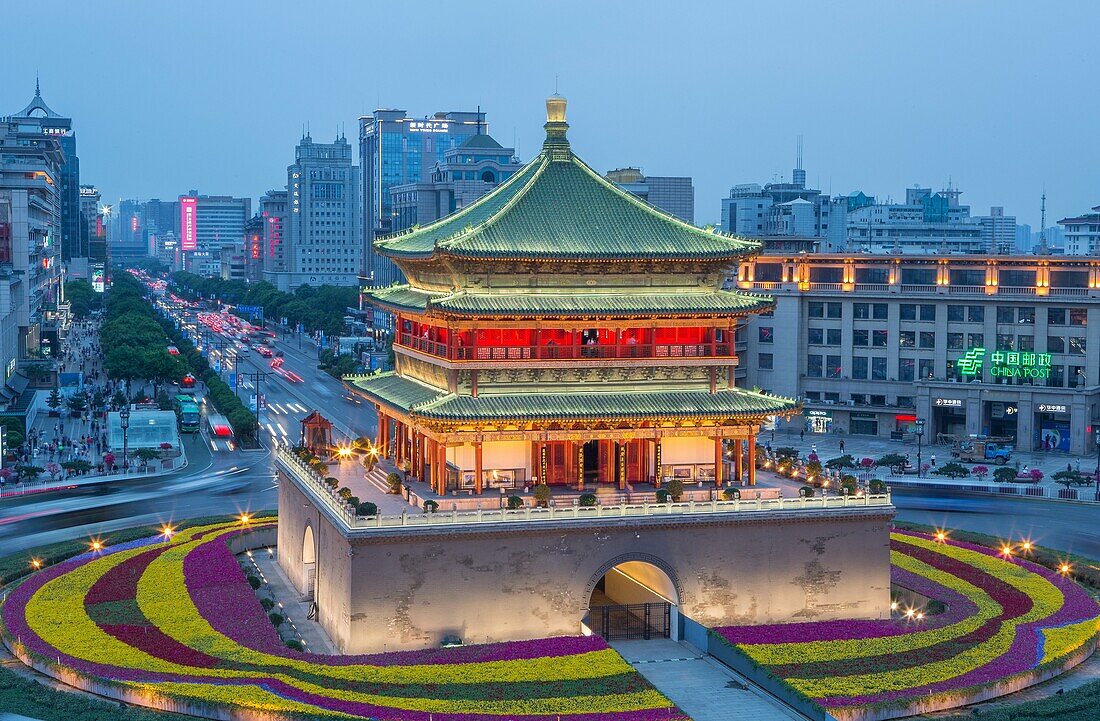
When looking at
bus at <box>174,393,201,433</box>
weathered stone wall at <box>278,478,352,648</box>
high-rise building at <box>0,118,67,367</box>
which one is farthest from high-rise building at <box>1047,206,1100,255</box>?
weathered stone wall at <box>278,478,352,648</box>

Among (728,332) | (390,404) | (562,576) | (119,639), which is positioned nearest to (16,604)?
(119,639)

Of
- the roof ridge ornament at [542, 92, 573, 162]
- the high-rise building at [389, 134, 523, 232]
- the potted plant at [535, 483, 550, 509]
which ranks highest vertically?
the high-rise building at [389, 134, 523, 232]

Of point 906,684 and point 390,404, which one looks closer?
point 906,684

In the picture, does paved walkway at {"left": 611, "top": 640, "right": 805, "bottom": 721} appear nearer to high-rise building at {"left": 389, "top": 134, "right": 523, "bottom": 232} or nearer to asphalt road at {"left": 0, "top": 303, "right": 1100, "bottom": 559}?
asphalt road at {"left": 0, "top": 303, "right": 1100, "bottom": 559}

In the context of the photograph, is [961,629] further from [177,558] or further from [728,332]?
[177,558]

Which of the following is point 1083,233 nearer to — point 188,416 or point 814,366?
point 814,366

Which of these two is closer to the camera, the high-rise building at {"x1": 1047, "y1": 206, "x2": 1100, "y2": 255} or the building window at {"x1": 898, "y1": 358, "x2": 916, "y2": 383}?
the building window at {"x1": 898, "y1": 358, "x2": 916, "y2": 383}

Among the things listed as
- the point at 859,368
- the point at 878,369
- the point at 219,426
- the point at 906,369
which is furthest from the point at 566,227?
the point at 219,426
